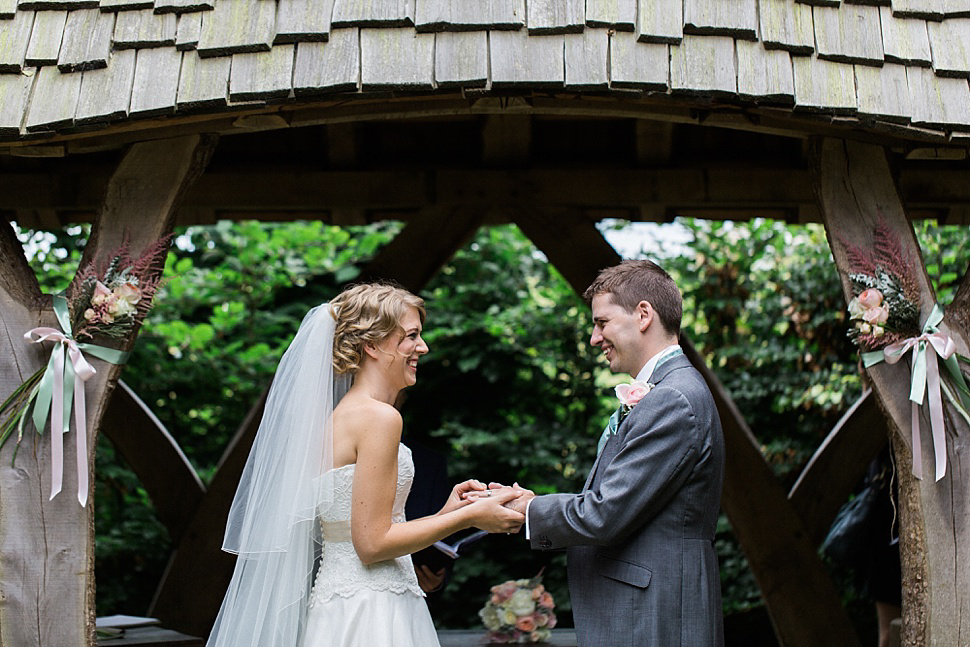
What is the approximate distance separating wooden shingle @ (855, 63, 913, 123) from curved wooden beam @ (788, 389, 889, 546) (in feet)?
9.52

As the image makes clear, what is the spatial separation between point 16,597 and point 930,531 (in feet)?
8.66

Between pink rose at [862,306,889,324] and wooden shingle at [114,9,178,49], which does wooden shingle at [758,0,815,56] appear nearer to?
pink rose at [862,306,889,324]

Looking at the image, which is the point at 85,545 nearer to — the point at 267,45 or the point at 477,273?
the point at 267,45

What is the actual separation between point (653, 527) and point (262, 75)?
1698 mm

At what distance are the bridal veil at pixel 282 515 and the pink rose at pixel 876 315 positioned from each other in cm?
159

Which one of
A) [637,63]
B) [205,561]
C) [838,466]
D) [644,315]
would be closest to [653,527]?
[644,315]

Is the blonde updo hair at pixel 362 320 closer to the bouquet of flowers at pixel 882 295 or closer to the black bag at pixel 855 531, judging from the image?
the bouquet of flowers at pixel 882 295

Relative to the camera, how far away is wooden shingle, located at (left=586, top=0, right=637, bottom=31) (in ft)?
10.3

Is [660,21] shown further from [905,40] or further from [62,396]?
[62,396]

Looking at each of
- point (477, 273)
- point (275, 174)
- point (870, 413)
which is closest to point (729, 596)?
point (870, 413)

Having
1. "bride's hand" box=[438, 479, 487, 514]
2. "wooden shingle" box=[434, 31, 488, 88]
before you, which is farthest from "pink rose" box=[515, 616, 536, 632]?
"wooden shingle" box=[434, 31, 488, 88]

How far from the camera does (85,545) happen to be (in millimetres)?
3176

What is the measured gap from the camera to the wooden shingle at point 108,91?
10.3 feet

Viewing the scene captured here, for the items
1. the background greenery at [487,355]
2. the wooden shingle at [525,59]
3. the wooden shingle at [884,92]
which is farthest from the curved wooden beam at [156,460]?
the wooden shingle at [884,92]
